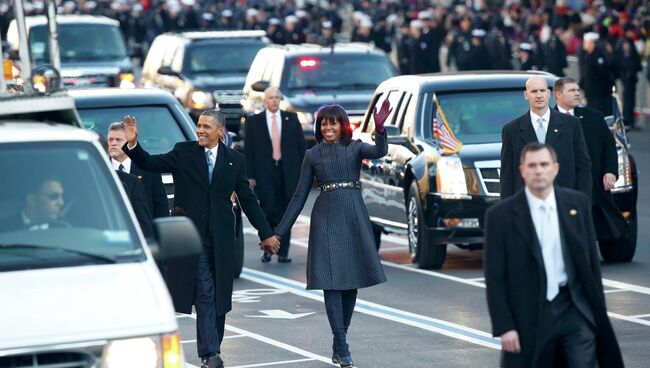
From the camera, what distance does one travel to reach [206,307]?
11305 millimetres

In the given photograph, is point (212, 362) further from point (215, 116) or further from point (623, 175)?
point (623, 175)

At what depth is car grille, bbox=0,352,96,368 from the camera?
271 inches

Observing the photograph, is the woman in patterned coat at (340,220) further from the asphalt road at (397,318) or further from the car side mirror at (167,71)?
the car side mirror at (167,71)

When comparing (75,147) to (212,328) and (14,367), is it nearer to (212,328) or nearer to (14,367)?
(14,367)

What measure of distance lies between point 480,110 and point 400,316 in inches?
144

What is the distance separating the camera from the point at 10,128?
829 centimetres

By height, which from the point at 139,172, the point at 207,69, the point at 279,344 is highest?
the point at 139,172

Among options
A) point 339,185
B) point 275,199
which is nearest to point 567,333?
point 339,185

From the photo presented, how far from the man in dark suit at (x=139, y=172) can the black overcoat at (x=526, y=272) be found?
3822mm

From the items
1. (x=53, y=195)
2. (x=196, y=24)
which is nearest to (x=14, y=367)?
(x=53, y=195)

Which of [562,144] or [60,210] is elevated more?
[60,210]

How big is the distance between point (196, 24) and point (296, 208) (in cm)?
4411

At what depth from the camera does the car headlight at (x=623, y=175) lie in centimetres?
1628

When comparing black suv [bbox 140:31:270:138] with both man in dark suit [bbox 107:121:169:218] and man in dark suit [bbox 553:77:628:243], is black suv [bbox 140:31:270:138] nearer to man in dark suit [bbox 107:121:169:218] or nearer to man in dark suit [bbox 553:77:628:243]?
man in dark suit [bbox 553:77:628:243]
